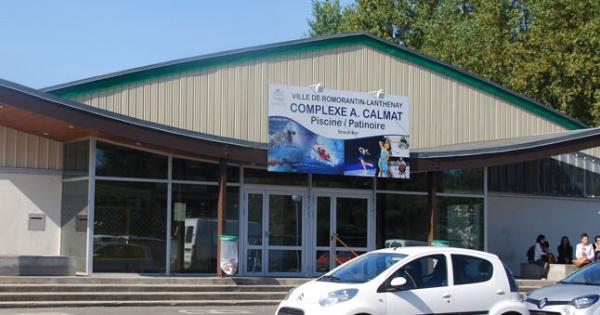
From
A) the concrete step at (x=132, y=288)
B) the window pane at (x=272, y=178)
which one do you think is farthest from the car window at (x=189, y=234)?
the concrete step at (x=132, y=288)

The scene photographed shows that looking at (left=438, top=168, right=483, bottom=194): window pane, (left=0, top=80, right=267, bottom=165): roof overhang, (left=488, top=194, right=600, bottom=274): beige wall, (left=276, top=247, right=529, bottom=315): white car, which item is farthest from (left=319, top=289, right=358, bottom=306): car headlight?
(left=488, top=194, right=600, bottom=274): beige wall

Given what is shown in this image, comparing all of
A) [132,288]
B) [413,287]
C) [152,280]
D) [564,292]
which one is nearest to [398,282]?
[413,287]

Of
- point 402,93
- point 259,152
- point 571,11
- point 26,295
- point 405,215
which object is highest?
point 571,11

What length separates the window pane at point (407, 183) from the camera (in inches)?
944

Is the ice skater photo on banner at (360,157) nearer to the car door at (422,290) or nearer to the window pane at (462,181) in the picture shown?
the window pane at (462,181)

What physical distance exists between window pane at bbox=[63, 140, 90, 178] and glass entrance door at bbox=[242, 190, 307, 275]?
431 centimetres

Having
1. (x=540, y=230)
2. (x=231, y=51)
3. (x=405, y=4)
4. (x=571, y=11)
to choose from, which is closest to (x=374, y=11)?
(x=405, y=4)

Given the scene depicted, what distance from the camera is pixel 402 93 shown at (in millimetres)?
25031

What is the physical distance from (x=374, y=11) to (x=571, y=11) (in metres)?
14.0

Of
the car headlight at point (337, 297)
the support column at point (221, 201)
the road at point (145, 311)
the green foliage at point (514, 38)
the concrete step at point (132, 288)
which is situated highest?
the green foliage at point (514, 38)

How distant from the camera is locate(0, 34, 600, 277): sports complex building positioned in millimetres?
20094

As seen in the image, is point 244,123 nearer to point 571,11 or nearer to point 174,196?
point 174,196

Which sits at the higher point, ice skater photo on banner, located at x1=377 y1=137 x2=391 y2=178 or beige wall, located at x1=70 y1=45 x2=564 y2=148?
beige wall, located at x1=70 y1=45 x2=564 y2=148

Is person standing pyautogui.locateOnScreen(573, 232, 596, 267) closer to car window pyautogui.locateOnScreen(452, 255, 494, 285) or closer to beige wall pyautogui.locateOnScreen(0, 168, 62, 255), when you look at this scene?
car window pyautogui.locateOnScreen(452, 255, 494, 285)
